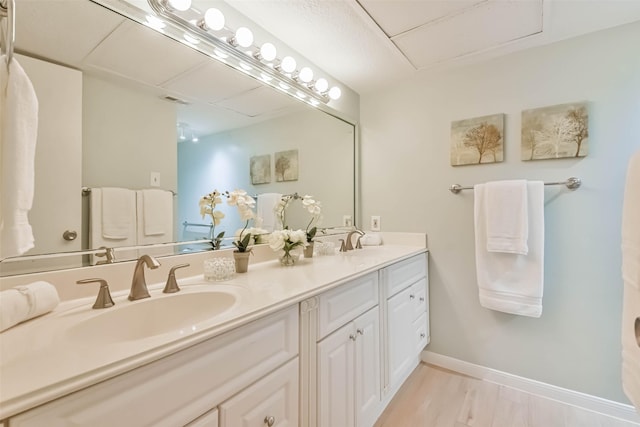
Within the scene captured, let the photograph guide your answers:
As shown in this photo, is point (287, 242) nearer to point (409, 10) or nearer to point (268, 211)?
point (268, 211)

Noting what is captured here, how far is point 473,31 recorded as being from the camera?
1.49 meters

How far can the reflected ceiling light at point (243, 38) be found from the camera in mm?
1258

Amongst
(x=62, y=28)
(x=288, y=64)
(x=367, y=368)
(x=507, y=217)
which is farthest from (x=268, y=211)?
(x=507, y=217)

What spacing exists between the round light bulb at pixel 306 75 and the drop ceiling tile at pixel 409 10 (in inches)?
18.0

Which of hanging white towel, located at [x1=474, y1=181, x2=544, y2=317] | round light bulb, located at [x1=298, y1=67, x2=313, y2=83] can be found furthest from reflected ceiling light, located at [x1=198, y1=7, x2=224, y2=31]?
hanging white towel, located at [x1=474, y1=181, x2=544, y2=317]

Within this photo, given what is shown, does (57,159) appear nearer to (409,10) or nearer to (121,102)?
(121,102)

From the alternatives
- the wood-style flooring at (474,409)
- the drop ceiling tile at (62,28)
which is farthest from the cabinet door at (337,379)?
the drop ceiling tile at (62,28)

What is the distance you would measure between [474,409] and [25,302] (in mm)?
1967

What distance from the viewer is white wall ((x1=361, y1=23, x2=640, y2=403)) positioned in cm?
144

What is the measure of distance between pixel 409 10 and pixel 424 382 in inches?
83.3

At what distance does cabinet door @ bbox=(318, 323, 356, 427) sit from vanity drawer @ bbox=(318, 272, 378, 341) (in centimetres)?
4

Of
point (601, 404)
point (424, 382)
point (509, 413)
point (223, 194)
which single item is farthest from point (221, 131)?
point (601, 404)

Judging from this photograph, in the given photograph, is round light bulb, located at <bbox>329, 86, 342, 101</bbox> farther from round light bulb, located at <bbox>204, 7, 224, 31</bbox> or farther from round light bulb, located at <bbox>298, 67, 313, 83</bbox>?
round light bulb, located at <bbox>204, 7, 224, 31</bbox>

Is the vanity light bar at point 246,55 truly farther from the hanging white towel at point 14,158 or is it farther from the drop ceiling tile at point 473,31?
the hanging white towel at point 14,158
